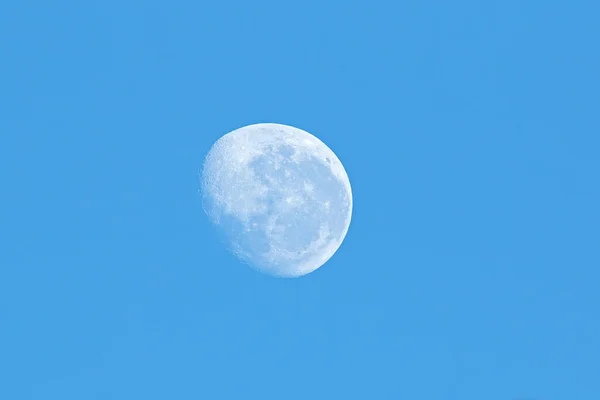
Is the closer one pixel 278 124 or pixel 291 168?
pixel 291 168

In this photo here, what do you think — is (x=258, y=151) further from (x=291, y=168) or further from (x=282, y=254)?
(x=282, y=254)

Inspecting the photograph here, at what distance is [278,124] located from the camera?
3294 centimetres

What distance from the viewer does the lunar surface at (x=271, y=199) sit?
3038 centimetres

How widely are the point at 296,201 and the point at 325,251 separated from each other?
249 centimetres

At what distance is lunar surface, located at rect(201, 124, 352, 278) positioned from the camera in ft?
99.7

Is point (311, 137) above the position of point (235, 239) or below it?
above

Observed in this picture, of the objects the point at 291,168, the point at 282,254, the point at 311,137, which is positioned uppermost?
the point at 311,137

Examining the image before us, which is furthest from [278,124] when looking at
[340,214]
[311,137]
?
[340,214]

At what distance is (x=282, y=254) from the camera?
101 ft

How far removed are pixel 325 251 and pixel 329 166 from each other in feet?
8.47

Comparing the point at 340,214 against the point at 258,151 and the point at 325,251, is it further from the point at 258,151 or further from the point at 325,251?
the point at 258,151

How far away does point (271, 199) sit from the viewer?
99.6 feet

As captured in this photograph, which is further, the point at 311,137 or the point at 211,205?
the point at 311,137

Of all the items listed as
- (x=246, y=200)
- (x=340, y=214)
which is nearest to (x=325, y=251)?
(x=340, y=214)
